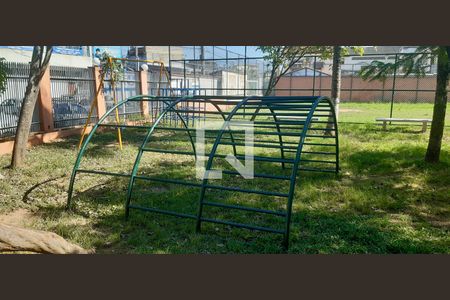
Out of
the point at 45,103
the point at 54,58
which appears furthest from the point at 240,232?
the point at 54,58

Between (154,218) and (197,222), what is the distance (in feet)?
2.48

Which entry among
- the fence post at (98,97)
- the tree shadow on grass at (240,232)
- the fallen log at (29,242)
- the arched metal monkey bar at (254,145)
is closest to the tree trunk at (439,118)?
the arched metal monkey bar at (254,145)

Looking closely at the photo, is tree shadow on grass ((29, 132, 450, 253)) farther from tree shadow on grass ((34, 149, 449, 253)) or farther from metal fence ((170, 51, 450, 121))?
metal fence ((170, 51, 450, 121))

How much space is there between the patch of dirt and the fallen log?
125 centimetres

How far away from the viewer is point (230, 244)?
148 inches

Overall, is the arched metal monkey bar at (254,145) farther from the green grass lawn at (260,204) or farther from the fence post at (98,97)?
the fence post at (98,97)

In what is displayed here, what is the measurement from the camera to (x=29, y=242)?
10.3ft

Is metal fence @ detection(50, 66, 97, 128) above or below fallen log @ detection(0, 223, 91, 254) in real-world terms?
above

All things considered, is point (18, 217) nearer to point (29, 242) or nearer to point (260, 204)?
point (29, 242)

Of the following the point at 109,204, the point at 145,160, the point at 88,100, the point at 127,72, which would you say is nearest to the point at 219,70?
the point at 127,72

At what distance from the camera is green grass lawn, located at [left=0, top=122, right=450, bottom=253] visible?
12.4ft

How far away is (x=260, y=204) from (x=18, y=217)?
3.11m

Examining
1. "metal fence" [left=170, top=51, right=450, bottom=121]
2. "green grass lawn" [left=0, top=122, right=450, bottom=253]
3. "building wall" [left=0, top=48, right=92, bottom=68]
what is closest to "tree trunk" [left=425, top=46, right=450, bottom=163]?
"green grass lawn" [left=0, top=122, right=450, bottom=253]

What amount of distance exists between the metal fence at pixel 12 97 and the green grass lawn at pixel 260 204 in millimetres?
1580
